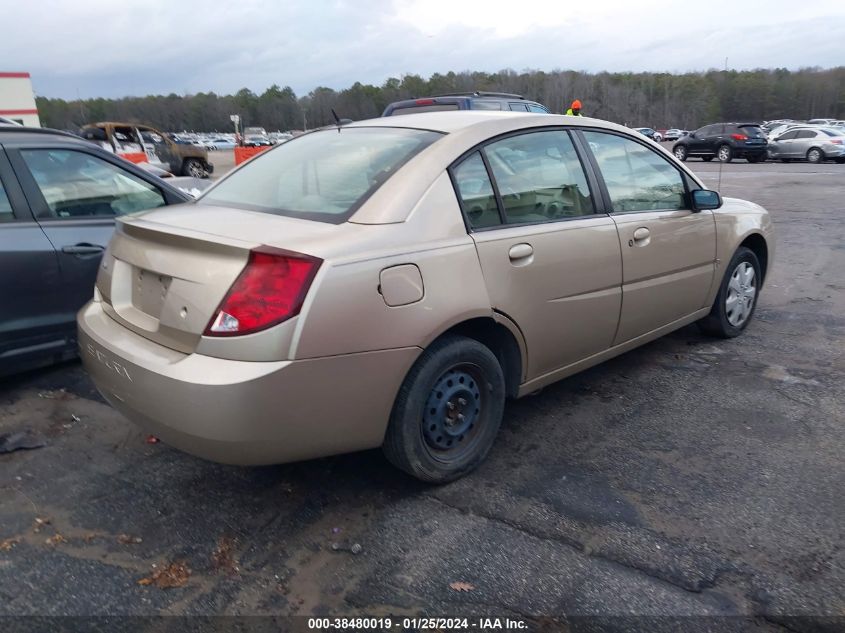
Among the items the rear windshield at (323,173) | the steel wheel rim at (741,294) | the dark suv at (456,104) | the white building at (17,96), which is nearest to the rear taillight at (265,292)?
the rear windshield at (323,173)

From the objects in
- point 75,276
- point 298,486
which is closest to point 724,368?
point 298,486

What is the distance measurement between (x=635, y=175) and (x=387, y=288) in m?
2.15

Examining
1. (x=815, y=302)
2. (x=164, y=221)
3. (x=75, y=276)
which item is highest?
(x=164, y=221)

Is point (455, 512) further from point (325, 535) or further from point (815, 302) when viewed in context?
point (815, 302)

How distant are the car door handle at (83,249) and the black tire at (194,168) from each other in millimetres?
19673

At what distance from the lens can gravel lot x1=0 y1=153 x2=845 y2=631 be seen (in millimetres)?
2400

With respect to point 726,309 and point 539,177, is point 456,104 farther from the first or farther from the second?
point 539,177

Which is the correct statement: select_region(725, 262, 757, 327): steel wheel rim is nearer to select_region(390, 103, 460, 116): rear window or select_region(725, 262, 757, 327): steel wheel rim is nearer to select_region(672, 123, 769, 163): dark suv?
select_region(390, 103, 460, 116): rear window

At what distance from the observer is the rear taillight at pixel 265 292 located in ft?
8.13

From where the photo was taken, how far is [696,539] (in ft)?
8.87

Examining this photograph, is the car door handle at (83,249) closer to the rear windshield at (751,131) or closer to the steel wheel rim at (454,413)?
the steel wheel rim at (454,413)

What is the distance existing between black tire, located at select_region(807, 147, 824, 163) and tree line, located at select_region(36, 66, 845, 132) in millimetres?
52108

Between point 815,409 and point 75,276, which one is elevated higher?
point 75,276

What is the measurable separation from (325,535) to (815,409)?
287 cm
